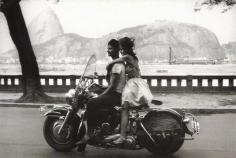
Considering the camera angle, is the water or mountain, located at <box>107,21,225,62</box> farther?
the water

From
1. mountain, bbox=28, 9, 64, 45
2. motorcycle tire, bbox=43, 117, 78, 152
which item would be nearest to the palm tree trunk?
mountain, bbox=28, 9, 64, 45

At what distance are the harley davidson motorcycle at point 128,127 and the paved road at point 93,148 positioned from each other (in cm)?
16

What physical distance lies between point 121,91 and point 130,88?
0.16 m

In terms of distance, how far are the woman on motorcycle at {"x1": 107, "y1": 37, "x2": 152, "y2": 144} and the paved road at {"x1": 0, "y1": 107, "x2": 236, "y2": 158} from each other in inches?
21.6

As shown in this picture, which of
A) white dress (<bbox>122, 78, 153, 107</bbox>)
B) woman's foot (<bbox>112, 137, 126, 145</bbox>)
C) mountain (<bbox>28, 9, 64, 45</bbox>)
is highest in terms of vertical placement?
mountain (<bbox>28, 9, 64, 45</bbox>)

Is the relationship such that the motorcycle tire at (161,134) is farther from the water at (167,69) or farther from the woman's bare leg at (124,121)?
the water at (167,69)

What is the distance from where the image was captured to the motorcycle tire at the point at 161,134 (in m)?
6.52

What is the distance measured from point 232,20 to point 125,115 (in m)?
4.87

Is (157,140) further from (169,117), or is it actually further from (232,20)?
(232,20)

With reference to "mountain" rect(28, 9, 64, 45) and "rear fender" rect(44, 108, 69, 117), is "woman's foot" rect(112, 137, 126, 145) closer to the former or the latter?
"rear fender" rect(44, 108, 69, 117)

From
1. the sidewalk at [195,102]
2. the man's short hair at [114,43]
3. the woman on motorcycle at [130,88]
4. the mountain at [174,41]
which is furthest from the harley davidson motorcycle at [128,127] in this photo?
the sidewalk at [195,102]

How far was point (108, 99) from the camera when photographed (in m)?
6.56

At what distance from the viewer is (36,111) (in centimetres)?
1249

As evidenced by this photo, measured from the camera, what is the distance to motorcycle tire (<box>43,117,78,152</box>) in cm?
686
